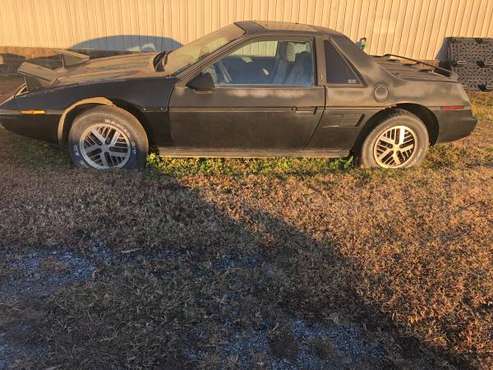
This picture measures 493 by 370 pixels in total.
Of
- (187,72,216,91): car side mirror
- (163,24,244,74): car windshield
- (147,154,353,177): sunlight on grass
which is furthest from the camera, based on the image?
(147,154,353,177): sunlight on grass

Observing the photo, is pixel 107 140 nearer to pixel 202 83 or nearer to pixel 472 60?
pixel 202 83

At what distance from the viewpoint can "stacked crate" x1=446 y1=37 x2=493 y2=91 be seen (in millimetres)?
8820

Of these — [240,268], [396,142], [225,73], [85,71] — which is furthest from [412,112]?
[85,71]

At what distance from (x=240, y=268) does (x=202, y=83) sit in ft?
6.19

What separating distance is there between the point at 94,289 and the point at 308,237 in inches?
66.1

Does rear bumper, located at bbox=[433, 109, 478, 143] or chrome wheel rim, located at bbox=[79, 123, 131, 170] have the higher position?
rear bumper, located at bbox=[433, 109, 478, 143]

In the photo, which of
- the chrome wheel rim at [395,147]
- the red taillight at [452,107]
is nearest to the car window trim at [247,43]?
the chrome wheel rim at [395,147]

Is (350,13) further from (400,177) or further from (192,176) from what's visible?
(192,176)

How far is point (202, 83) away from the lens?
427 centimetres

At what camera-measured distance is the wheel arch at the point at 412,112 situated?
15.7ft

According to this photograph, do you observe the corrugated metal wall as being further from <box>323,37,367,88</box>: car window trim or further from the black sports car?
<box>323,37,367,88</box>: car window trim

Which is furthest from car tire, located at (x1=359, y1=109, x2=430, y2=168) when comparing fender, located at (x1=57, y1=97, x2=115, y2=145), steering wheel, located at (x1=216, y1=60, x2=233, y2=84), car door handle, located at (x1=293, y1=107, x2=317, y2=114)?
fender, located at (x1=57, y1=97, x2=115, y2=145)

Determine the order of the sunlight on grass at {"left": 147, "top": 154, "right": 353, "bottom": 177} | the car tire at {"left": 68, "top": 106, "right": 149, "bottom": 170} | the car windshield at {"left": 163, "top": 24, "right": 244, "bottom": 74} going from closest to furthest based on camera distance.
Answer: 1. the car tire at {"left": 68, "top": 106, "right": 149, "bottom": 170}
2. the car windshield at {"left": 163, "top": 24, "right": 244, "bottom": 74}
3. the sunlight on grass at {"left": 147, "top": 154, "right": 353, "bottom": 177}

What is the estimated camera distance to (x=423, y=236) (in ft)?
12.5
